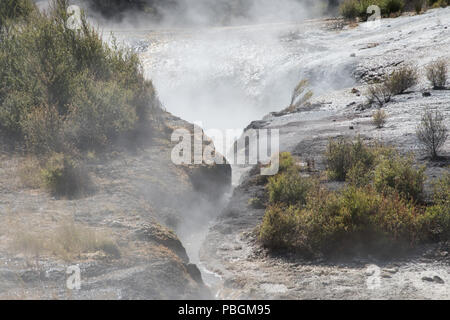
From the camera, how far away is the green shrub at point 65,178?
6363 mm

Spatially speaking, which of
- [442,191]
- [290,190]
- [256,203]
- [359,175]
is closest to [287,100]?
[359,175]

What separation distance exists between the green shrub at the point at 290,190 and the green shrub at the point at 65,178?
2756 millimetres

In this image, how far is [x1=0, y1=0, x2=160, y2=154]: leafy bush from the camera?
26.0ft

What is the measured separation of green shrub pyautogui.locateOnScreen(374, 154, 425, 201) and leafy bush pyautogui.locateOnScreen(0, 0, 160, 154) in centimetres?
465

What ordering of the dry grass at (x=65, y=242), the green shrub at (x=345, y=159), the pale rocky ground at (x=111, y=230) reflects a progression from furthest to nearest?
the green shrub at (x=345, y=159) → the dry grass at (x=65, y=242) → the pale rocky ground at (x=111, y=230)

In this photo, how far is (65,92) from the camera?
358 inches

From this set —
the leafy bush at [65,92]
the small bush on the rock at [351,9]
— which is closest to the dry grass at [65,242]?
Result: the leafy bush at [65,92]

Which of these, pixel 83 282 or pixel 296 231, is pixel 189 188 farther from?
pixel 83 282

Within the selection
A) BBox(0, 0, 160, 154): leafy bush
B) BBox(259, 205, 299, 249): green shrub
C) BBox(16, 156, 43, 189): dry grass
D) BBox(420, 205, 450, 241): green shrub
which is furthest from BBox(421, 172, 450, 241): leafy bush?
BBox(0, 0, 160, 154): leafy bush

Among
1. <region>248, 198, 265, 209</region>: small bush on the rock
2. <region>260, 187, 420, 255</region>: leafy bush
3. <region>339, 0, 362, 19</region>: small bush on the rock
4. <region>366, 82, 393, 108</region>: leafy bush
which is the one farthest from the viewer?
<region>339, 0, 362, 19</region>: small bush on the rock

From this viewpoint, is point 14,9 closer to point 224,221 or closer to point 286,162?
point 286,162

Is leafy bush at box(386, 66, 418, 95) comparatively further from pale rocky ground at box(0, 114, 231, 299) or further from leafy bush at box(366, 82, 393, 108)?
pale rocky ground at box(0, 114, 231, 299)

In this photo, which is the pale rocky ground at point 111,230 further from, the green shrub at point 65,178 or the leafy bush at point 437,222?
the leafy bush at point 437,222

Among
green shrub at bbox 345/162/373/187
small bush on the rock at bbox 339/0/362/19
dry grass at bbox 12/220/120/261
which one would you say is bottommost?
dry grass at bbox 12/220/120/261
